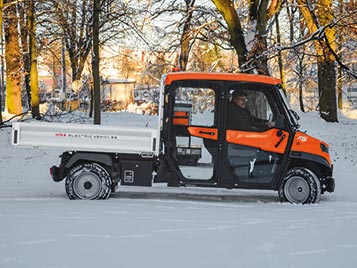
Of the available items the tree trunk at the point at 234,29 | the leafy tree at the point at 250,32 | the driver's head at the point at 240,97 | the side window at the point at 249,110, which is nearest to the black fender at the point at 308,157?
the side window at the point at 249,110

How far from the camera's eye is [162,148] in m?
8.02

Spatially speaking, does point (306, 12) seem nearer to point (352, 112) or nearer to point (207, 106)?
point (352, 112)

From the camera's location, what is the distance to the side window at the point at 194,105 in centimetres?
796

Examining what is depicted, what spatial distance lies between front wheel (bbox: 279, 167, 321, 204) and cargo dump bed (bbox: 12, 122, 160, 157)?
2119mm

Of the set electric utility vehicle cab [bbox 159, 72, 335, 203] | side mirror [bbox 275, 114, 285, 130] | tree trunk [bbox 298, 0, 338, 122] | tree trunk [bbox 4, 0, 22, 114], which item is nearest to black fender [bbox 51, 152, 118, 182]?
electric utility vehicle cab [bbox 159, 72, 335, 203]

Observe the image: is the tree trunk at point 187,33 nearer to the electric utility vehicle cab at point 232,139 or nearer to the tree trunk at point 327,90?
the tree trunk at point 327,90

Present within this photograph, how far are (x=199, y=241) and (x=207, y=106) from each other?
10.8 feet

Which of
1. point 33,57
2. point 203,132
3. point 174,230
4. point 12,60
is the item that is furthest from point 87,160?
point 12,60

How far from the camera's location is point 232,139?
795 cm

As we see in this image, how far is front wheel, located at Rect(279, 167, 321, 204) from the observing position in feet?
26.1

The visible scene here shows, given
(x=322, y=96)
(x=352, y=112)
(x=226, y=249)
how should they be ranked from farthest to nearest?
(x=352, y=112), (x=322, y=96), (x=226, y=249)

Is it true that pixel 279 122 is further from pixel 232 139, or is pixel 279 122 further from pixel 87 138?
pixel 87 138

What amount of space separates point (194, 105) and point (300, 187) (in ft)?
6.97

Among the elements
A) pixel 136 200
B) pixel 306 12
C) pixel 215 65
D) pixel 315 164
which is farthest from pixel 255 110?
pixel 215 65
